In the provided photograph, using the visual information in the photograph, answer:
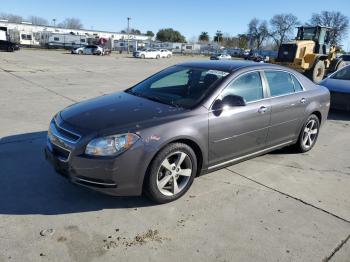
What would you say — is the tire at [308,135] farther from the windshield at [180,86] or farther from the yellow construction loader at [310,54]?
the yellow construction loader at [310,54]

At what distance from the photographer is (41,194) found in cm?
397

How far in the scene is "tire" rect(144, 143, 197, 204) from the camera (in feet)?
12.1

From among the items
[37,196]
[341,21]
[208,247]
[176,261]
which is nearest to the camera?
[176,261]

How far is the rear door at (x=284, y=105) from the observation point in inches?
197

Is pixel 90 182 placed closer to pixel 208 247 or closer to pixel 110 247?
pixel 110 247

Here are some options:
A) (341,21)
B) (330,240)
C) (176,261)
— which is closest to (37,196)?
(176,261)

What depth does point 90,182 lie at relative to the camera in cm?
351

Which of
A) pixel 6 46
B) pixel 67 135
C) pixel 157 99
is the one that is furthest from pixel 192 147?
pixel 6 46

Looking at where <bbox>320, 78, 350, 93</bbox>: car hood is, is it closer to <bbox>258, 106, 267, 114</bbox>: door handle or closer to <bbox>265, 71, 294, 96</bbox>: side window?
<bbox>265, 71, 294, 96</bbox>: side window

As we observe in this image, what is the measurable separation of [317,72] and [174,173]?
15.4 m

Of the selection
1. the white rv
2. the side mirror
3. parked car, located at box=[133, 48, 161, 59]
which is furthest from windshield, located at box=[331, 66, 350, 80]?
the white rv

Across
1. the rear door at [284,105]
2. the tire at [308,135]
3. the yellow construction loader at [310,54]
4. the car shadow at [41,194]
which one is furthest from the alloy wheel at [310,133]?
the yellow construction loader at [310,54]

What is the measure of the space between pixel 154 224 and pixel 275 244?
119cm

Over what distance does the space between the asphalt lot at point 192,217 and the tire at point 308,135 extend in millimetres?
484
